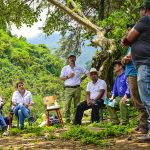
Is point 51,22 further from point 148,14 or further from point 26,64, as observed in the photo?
point 26,64

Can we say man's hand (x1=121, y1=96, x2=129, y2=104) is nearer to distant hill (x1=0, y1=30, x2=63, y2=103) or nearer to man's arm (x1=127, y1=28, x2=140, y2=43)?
man's arm (x1=127, y1=28, x2=140, y2=43)

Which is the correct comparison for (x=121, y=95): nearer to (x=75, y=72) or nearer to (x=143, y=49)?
(x=75, y=72)

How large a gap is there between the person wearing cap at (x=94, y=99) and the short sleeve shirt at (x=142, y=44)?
4.24m

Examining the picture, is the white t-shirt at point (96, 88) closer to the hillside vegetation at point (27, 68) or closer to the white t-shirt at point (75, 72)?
the white t-shirt at point (75, 72)

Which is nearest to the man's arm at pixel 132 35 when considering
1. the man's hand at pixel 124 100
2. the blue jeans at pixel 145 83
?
the blue jeans at pixel 145 83

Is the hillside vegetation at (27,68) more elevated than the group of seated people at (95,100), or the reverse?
the hillside vegetation at (27,68)

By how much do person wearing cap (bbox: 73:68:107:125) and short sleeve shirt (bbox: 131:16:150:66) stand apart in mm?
4241

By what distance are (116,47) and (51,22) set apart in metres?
5.03

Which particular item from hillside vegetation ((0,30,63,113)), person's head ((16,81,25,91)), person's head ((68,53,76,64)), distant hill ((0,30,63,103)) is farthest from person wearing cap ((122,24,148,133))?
distant hill ((0,30,63,103))

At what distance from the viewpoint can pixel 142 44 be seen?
5.78 m

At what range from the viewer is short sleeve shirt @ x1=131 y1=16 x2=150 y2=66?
564 centimetres

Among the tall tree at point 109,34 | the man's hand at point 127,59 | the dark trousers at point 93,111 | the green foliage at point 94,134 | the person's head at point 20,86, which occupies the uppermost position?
the tall tree at point 109,34

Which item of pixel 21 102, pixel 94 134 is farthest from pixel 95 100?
pixel 94 134

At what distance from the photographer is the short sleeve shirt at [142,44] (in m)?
5.64
